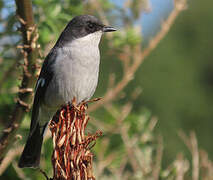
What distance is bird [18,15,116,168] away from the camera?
4.62 meters

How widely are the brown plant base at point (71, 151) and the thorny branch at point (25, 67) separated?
600 millimetres

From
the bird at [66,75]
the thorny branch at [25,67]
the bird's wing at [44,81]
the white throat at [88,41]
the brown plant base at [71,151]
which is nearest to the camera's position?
the brown plant base at [71,151]

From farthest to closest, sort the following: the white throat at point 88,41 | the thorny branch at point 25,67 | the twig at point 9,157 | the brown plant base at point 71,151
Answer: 1. the white throat at point 88,41
2. the twig at point 9,157
3. the thorny branch at point 25,67
4. the brown plant base at point 71,151

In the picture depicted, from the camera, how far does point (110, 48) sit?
510 centimetres

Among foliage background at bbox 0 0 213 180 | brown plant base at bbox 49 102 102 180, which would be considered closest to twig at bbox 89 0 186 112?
foliage background at bbox 0 0 213 180

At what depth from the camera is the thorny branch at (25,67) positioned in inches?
130

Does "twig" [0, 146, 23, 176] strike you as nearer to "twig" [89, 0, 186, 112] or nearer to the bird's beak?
"twig" [89, 0, 186, 112]

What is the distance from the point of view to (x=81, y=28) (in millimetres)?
5176

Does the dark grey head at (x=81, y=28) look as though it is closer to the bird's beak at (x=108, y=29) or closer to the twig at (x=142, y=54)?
the bird's beak at (x=108, y=29)

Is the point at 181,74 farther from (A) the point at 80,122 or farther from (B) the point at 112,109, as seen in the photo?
(A) the point at 80,122

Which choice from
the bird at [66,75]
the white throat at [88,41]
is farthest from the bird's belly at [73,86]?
the white throat at [88,41]

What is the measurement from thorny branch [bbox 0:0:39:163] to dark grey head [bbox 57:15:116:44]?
1561mm

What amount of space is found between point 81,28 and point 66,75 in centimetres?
73

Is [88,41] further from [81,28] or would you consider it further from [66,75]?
[66,75]
